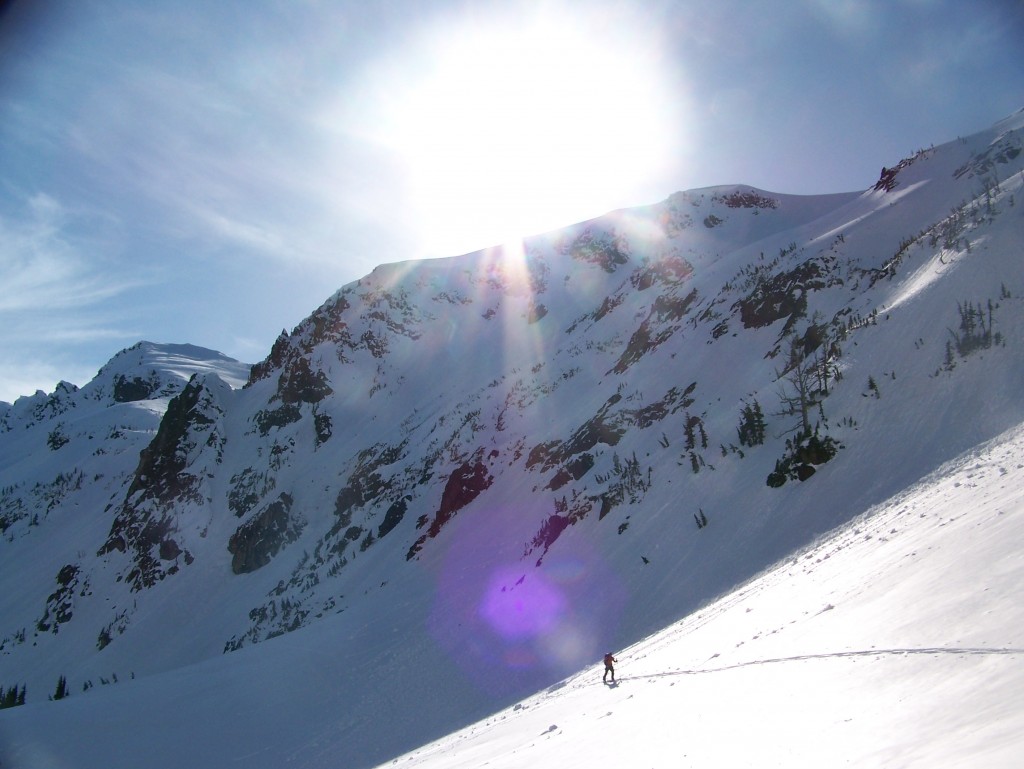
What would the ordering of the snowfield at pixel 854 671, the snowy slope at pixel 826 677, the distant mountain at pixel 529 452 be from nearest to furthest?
the snowfield at pixel 854 671 < the snowy slope at pixel 826 677 < the distant mountain at pixel 529 452

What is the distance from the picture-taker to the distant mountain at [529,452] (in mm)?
19516

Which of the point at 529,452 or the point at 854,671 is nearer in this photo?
the point at 854,671

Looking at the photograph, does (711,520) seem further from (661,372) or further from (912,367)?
(661,372)

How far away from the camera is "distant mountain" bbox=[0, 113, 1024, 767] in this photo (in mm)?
19516

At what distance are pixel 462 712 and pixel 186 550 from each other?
151 ft

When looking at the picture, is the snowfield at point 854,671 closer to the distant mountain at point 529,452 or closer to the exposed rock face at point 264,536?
the distant mountain at point 529,452

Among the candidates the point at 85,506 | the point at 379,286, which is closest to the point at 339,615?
the point at 379,286

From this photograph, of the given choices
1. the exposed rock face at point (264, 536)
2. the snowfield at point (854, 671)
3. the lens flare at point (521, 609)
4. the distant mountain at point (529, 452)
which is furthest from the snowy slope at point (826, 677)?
the exposed rock face at point (264, 536)

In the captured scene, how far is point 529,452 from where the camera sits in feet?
128

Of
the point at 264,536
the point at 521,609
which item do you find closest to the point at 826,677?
the point at 521,609

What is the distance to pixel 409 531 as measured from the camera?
40.9 m

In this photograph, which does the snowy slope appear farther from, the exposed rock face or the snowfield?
the exposed rock face

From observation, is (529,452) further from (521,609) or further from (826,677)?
(826,677)

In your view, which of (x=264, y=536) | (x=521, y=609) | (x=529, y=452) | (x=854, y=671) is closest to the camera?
(x=854, y=671)
